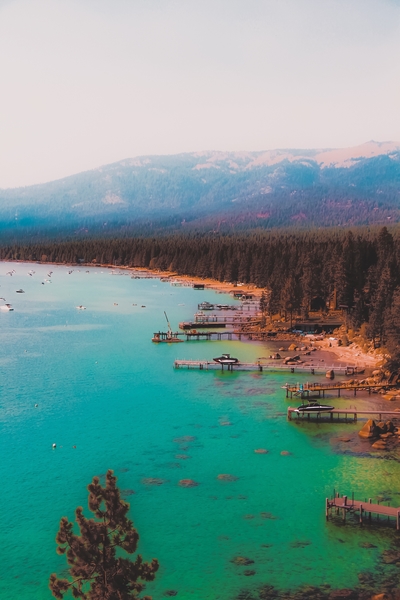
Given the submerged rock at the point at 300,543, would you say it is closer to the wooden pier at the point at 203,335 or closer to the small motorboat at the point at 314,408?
the small motorboat at the point at 314,408

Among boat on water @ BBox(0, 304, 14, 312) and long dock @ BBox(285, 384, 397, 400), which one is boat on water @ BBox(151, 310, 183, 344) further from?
boat on water @ BBox(0, 304, 14, 312)

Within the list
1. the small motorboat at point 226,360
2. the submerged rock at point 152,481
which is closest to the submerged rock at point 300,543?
the submerged rock at point 152,481

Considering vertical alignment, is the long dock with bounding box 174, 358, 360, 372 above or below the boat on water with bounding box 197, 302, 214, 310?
below

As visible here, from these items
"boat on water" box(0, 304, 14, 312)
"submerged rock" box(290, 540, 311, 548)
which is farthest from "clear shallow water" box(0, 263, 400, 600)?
"boat on water" box(0, 304, 14, 312)

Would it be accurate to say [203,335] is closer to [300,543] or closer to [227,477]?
[227,477]

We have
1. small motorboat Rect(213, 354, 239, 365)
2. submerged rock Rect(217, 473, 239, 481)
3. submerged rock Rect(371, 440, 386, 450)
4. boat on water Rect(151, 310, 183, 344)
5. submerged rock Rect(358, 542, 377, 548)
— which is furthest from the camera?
boat on water Rect(151, 310, 183, 344)

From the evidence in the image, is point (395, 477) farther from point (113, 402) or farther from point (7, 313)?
point (7, 313)

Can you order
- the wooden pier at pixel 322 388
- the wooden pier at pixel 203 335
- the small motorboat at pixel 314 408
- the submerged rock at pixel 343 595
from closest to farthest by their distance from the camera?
the submerged rock at pixel 343 595 → the small motorboat at pixel 314 408 → the wooden pier at pixel 322 388 → the wooden pier at pixel 203 335
